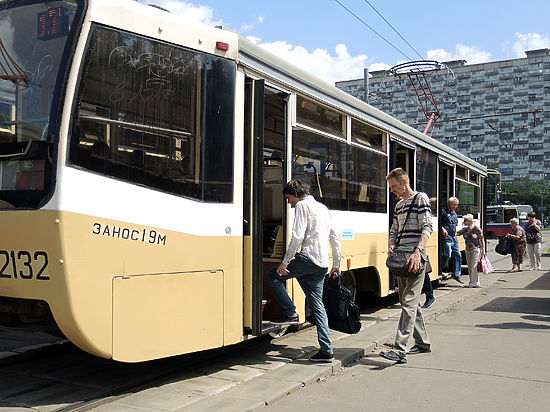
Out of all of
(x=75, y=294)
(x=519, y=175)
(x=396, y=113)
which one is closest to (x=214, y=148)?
(x=75, y=294)

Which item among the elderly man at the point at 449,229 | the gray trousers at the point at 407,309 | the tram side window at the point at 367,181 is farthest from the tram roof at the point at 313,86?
the gray trousers at the point at 407,309

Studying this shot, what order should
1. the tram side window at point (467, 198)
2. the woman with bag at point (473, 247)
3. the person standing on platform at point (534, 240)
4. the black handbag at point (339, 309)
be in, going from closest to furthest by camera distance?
the black handbag at point (339, 309) < the woman with bag at point (473, 247) < the tram side window at point (467, 198) < the person standing on platform at point (534, 240)

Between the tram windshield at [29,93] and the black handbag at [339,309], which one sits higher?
the tram windshield at [29,93]

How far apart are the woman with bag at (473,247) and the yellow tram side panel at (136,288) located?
849 cm

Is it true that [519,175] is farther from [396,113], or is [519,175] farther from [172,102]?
[172,102]

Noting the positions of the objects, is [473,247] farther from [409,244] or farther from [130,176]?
[130,176]

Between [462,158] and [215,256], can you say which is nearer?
[215,256]

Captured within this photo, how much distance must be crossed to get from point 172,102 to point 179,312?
1.64 metres

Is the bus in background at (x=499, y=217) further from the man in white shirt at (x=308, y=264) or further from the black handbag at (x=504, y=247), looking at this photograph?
the man in white shirt at (x=308, y=264)

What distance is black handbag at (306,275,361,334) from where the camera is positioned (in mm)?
6074

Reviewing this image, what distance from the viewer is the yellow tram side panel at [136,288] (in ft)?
13.1

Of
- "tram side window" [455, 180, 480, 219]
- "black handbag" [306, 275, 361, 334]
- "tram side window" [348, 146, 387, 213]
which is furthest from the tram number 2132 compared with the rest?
"tram side window" [455, 180, 480, 219]

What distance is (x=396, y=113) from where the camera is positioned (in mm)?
73438

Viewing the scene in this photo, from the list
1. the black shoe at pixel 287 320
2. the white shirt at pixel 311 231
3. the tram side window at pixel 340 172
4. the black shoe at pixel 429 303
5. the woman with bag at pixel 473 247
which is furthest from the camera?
the woman with bag at pixel 473 247
